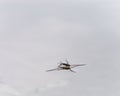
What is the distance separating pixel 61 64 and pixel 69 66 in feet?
27.4

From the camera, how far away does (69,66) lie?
18725cm

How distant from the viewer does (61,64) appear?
7500 inches
